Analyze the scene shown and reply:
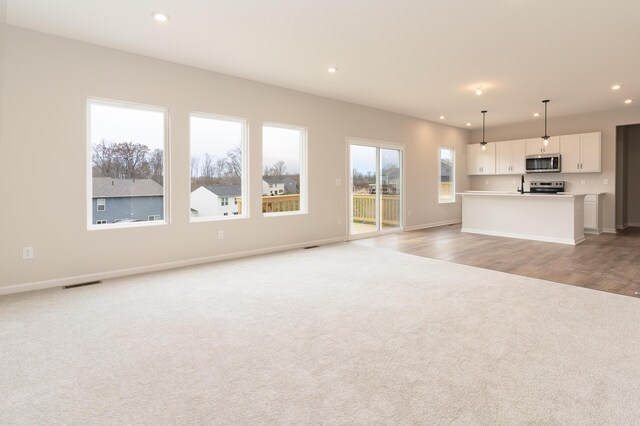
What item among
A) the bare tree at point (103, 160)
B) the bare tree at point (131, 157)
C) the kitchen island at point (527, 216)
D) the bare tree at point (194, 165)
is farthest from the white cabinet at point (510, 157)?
the bare tree at point (103, 160)

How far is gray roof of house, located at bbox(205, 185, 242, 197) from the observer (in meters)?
5.28

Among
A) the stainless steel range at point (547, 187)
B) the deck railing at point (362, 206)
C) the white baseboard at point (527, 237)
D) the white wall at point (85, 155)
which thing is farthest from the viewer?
the stainless steel range at point (547, 187)

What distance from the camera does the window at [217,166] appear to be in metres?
5.10

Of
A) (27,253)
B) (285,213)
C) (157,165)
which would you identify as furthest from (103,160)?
(285,213)

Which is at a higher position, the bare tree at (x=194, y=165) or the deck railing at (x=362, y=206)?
the bare tree at (x=194, y=165)

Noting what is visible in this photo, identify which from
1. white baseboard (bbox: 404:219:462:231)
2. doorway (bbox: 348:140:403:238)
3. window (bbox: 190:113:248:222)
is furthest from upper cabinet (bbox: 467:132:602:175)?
window (bbox: 190:113:248:222)

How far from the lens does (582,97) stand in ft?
21.6

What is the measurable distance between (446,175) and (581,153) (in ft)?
9.79

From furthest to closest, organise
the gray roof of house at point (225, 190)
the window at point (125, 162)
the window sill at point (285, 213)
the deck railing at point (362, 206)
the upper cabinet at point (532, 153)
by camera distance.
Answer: the upper cabinet at point (532, 153)
the deck railing at point (362, 206)
the window sill at point (285, 213)
the gray roof of house at point (225, 190)
the window at point (125, 162)

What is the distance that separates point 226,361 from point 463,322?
1.87 metres

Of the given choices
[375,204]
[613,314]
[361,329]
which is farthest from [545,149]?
[361,329]

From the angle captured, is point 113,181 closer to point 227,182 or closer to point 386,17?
point 227,182

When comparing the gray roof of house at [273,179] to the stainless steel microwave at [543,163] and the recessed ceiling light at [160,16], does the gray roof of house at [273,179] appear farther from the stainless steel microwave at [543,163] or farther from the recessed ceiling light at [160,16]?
the stainless steel microwave at [543,163]

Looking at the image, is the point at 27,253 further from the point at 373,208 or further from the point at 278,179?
the point at 373,208
